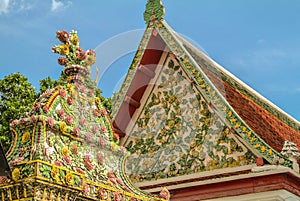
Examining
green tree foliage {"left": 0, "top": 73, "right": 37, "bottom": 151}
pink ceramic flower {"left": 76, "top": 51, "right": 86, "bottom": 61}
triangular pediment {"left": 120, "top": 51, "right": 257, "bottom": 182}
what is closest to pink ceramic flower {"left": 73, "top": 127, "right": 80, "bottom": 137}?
pink ceramic flower {"left": 76, "top": 51, "right": 86, "bottom": 61}

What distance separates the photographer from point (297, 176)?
270 inches

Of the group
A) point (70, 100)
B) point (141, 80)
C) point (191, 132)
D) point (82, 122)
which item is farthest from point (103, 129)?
point (141, 80)

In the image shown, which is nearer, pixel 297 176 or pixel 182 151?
pixel 297 176

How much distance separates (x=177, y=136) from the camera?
26.1ft

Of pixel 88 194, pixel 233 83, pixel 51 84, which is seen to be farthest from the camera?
pixel 51 84

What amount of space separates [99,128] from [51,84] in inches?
352

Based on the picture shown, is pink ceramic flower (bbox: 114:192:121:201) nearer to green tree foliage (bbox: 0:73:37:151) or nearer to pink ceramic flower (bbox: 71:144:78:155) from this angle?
pink ceramic flower (bbox: 71:144:78:155)

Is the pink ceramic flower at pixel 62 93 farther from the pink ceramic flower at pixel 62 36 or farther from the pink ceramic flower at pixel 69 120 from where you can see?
the pink ceramic flower at pixel 62 36

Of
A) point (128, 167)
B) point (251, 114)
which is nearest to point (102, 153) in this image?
point (128, 167)

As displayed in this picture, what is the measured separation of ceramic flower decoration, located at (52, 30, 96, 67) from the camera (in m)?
3.93

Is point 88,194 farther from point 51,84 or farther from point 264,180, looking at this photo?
point 51,84

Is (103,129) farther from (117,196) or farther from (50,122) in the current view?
(50,122)

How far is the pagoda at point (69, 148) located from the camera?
127 inches

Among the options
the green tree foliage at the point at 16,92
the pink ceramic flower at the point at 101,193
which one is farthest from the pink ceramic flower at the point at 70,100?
the green tree foliage at the point at 16,92
